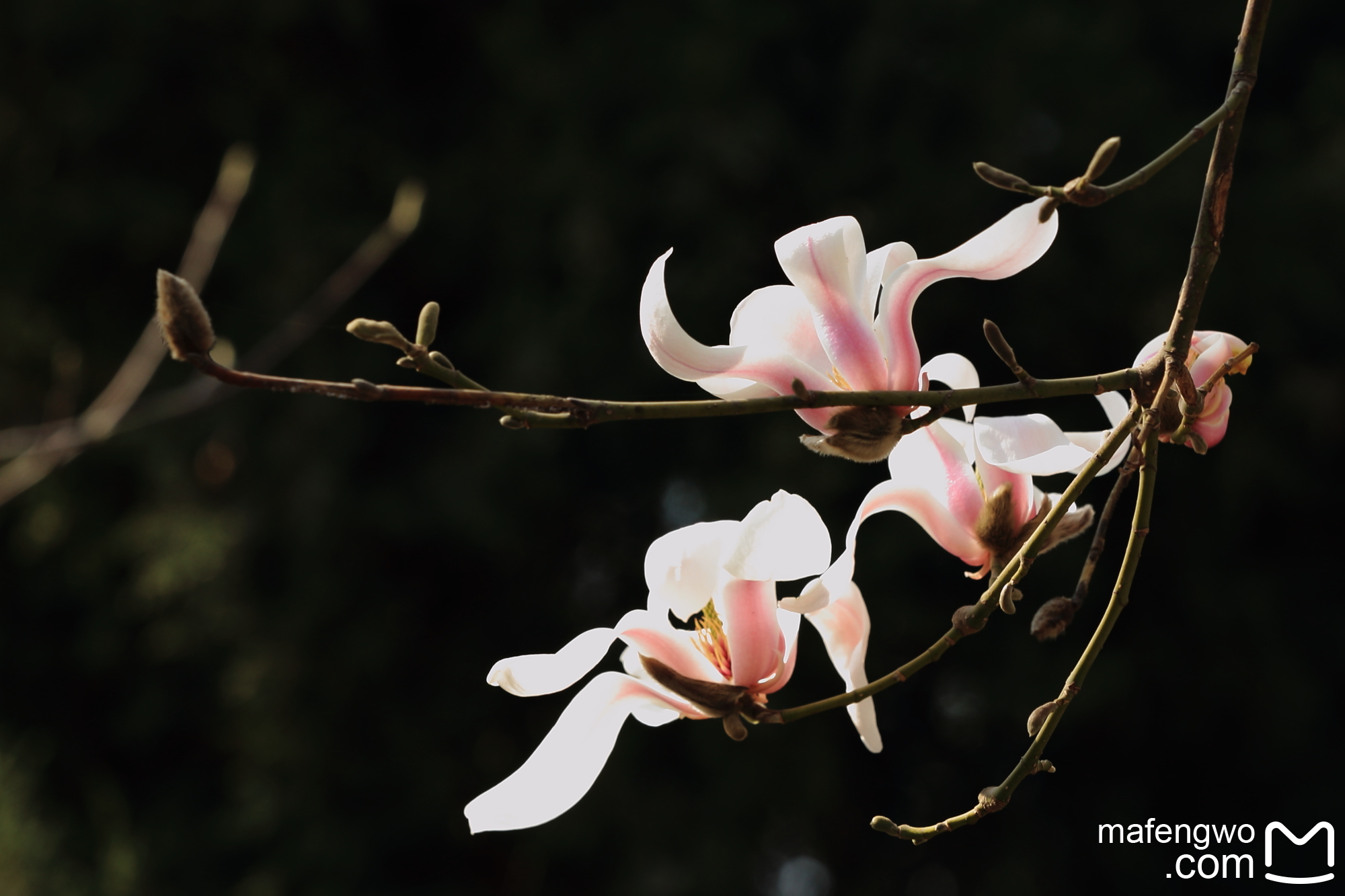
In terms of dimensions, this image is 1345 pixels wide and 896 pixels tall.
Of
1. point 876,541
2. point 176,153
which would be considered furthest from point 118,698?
point 876,541

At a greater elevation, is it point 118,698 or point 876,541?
point 876,541

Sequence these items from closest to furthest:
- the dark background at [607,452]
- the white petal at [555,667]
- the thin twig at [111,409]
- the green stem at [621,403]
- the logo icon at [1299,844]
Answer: the green stem at [621,403] < the white petal at [555,667] < the logo icon at [1299,844] < the thin twig at [111,409] < the dark background at [607,452]

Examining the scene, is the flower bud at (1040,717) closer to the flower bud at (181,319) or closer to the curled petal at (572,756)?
the curled petal at (572,756)

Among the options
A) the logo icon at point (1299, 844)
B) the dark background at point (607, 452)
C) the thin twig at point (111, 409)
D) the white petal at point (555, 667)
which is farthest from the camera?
the dark background at point (607, 452)

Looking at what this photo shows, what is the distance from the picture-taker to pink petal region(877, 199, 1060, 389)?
306 mm

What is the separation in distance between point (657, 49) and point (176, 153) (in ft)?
3.57

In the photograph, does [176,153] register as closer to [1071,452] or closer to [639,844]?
[639,844]

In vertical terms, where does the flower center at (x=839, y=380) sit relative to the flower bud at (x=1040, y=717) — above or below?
above

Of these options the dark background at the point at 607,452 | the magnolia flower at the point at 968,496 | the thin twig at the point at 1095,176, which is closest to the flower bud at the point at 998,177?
the thin twig at the point at 1095,176

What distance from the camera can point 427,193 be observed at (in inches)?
96.2

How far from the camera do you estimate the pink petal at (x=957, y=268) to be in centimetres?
31

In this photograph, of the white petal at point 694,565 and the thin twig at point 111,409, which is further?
the thin twig at point 111,409

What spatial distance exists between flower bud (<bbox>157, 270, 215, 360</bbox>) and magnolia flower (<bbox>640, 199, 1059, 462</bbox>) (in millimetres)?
110

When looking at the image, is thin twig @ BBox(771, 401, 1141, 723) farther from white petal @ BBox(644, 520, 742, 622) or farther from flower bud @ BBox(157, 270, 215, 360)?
flower bud @ BBox(157, 270, 215, 360)
